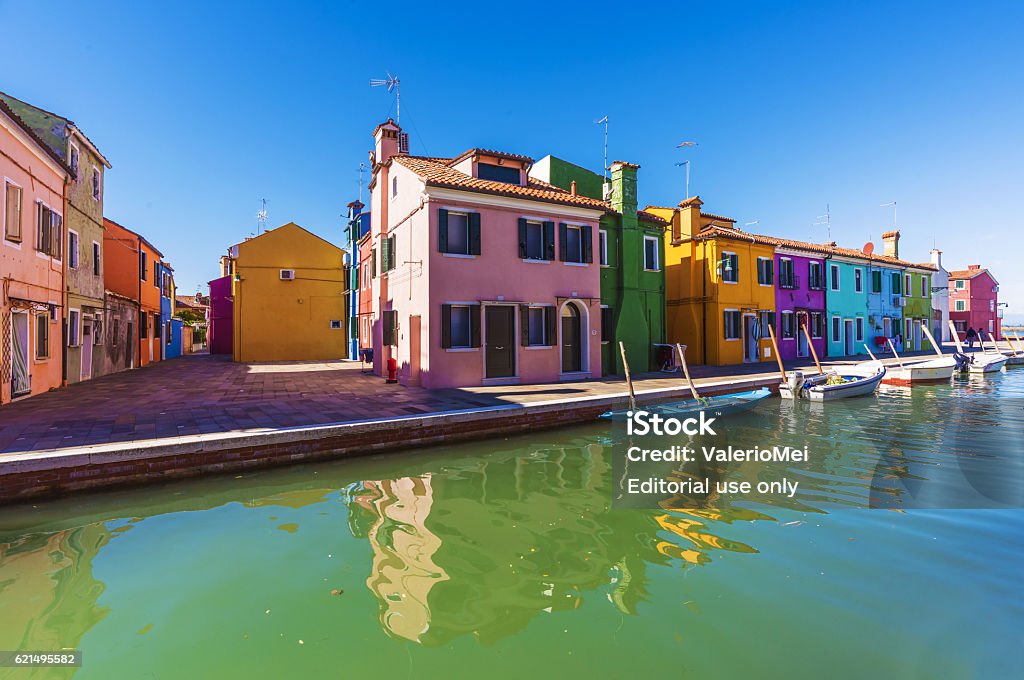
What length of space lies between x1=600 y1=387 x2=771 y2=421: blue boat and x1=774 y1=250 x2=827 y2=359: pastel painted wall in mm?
13608

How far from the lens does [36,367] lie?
12305 millimetres

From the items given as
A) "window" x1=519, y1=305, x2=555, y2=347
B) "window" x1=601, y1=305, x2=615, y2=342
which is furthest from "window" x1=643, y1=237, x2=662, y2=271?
"window" x1=519, y1=305, x2=555, y2=347

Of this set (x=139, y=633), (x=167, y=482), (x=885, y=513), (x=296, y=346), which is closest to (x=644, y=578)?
(x=885, y=513)

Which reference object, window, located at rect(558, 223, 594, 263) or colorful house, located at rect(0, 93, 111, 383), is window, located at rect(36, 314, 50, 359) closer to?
colorful house, located at rect(0, 93, 111, 383)

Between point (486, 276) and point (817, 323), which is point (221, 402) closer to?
point (486, 276)

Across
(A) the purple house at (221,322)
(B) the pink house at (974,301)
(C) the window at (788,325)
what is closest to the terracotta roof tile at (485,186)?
(C) the window at (788,325)

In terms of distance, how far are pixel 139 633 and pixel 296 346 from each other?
25.3m

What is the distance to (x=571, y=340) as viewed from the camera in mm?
16875

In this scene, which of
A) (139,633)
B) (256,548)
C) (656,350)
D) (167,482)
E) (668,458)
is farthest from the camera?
(656,350)

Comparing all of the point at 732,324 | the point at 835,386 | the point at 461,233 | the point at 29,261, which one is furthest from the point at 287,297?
the point at 835,386

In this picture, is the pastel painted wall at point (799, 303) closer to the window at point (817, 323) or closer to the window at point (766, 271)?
the window at point (817, 323)

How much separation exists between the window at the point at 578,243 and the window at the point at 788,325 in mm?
13694

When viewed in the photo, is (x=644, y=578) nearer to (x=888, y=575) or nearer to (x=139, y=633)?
(x=888, y=575)

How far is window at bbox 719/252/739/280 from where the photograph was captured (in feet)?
71.3
